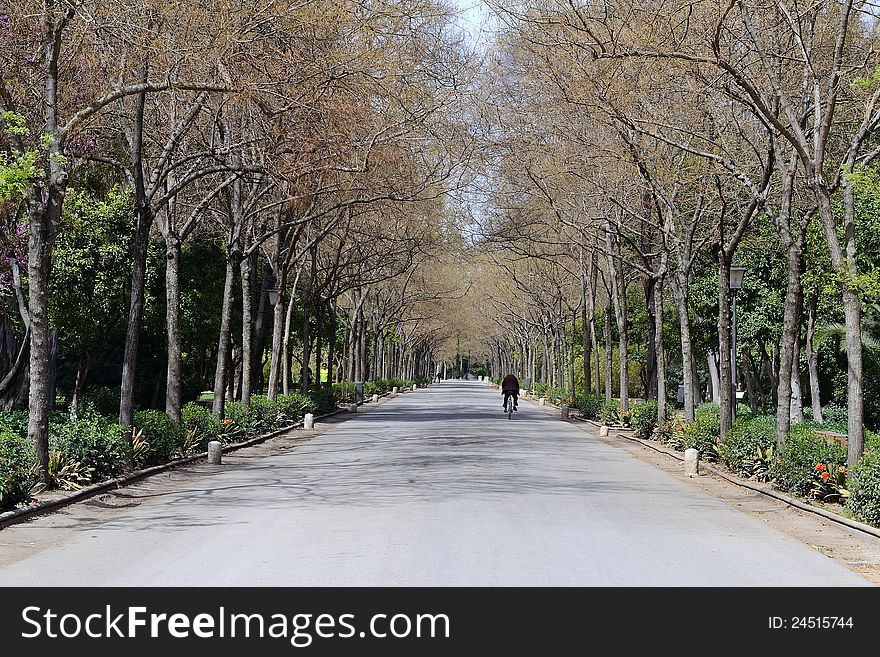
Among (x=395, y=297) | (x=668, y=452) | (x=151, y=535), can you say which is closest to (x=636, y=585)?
(x=151, y=535)

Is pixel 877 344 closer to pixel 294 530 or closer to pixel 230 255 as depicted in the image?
pixel 230 255

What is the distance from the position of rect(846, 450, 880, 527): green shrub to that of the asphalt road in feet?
4.04

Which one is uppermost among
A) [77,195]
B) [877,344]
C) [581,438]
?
[77,195]

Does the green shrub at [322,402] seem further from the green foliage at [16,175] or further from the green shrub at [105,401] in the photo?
the green foliage at [16,175]

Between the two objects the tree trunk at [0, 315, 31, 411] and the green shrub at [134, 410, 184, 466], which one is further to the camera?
the tree trunk at [0, 315, 31, 411]

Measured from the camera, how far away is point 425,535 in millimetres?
11562

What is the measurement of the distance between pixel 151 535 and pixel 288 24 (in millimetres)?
8501

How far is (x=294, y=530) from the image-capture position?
12125mm

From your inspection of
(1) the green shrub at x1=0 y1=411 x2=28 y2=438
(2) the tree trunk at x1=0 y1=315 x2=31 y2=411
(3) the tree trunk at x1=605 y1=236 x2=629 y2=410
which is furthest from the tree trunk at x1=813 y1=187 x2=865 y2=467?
(2) the tree trunk at x1=0 y1=315 x2=31 y2=411

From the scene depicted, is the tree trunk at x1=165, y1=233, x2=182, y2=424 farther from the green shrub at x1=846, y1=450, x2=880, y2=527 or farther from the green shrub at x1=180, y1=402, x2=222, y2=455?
the green shrub at x1=846, y1=450, x2=880, y2=527

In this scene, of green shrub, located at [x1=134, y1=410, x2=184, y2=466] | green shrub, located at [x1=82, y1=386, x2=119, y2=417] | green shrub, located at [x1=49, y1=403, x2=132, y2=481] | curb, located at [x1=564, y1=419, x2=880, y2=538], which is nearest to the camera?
curb, located at [x1=564, y1=419, x2=880, y2=538]

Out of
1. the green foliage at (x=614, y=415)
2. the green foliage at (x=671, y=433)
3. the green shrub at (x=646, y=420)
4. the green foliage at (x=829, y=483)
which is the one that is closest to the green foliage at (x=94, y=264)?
the green foliage at (x=671, y=433)

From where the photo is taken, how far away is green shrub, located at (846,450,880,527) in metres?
13.0

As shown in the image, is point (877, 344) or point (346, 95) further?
point (877, 344)
